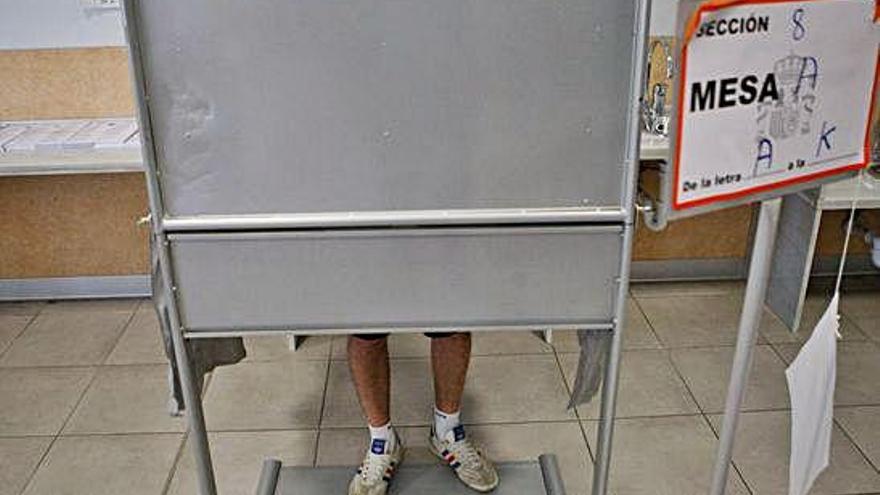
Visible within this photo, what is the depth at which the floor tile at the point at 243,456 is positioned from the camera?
188 cm

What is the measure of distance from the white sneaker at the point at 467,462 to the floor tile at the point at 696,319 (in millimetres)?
933

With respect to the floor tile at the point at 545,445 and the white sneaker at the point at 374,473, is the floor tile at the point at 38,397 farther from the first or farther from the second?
the floor tile at the point at 545,445

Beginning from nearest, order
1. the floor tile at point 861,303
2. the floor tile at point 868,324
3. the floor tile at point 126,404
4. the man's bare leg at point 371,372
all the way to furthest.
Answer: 1. the man's bare leg at point 371,372
2. the floor tile at point 126,404
3. the floor tile at point 868,324
4. the floor tile at point 861,303

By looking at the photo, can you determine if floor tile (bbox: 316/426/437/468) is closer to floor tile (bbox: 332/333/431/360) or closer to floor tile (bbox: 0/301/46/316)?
floor tile (bbox: 332/333/431/360)

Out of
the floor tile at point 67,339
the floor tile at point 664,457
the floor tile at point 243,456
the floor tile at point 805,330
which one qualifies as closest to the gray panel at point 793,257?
the floor tile at point 805,330

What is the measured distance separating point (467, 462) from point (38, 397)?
Answer: 1362mm

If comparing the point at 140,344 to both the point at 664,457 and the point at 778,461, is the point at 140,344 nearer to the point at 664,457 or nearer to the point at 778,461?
the point at 664,457

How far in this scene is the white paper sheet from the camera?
3.43ft

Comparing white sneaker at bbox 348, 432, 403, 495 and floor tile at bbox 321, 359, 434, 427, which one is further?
floor tile at bbox 321, 359, 434, 427

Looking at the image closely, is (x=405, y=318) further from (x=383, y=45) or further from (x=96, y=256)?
(x=96, y=256)

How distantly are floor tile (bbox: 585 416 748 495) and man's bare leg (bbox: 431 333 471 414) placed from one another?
49cm

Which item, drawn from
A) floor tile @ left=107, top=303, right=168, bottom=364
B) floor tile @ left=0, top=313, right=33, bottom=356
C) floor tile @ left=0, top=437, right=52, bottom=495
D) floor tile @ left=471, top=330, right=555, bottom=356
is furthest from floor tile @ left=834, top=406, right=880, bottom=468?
floor tile @ left=0, top=313, right=33, bottom=356

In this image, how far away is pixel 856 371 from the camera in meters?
2.29

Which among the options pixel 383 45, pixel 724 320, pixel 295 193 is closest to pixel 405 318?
pixel 295 193
